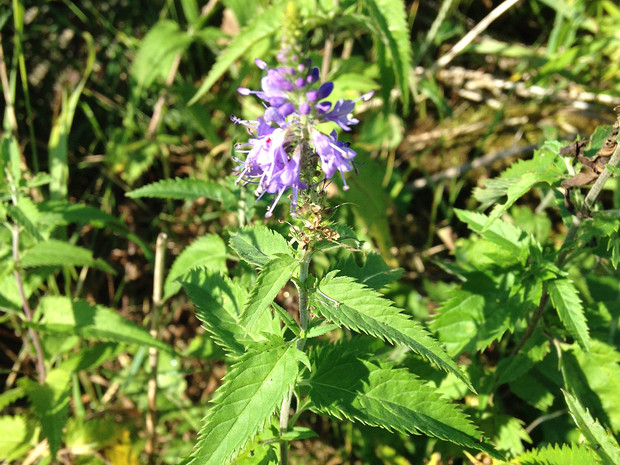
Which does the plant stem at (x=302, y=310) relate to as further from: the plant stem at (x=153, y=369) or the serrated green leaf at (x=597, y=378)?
the serrated green leaf at (x=597, y=378)

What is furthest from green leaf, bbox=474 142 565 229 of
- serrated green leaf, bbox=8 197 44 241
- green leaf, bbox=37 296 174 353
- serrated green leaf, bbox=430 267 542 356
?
serrated green leaf, bbox=8 197 44 241

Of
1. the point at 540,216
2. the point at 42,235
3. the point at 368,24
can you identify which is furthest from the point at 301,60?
the point at 540,216

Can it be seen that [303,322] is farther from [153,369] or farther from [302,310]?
[153,369]

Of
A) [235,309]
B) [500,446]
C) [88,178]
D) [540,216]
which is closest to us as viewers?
[235,309]

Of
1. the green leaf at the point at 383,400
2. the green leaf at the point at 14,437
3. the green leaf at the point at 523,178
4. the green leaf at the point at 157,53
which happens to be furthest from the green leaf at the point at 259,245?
the green leaf at the point at 157,53

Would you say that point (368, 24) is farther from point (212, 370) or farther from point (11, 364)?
point (11, 364)

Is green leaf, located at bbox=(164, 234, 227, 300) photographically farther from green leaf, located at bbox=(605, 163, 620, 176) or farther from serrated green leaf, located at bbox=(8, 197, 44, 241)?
green leaf, located at bbox=(605, 163, 620, 176)

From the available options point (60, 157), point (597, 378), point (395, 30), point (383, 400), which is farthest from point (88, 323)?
point (597, 378)
